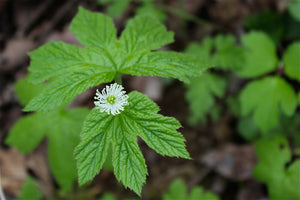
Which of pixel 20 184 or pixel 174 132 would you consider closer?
pixel 174 132

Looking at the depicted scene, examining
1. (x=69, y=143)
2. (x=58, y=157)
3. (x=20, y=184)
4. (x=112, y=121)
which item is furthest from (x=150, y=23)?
(x=20, y=184)

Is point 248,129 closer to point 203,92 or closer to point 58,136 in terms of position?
point 203,92

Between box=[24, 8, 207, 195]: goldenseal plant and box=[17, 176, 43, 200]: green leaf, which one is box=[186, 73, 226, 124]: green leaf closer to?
box=[24, 8, 207, 195]: goldenseal plant

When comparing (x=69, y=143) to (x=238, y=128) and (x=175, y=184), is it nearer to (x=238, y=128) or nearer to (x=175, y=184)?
(x=175, y=184)

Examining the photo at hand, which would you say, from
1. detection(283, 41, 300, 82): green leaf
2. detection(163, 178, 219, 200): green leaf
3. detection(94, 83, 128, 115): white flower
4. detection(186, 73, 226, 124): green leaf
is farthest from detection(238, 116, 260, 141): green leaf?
detection(94, 83, 128, 115): white flower

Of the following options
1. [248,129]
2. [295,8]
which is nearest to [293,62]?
[295,8]
